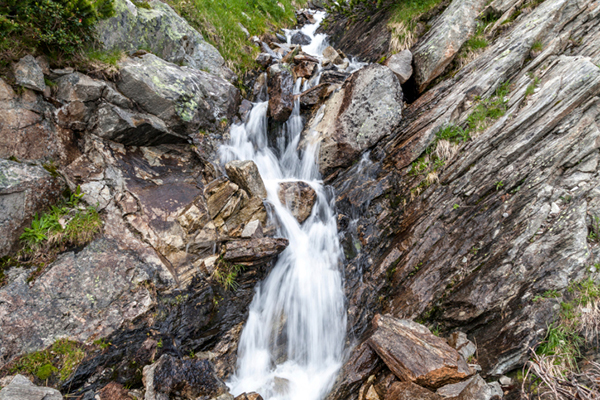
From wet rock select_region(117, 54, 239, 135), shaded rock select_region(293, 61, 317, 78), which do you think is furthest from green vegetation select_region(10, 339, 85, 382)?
shaded rock select_region(293, 61, 317, 78)

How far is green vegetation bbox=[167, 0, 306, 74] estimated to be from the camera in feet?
35.8

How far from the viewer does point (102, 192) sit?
6.07m

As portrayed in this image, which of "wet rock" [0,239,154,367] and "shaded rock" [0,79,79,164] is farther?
"shaded rock" [0,79,79,164]

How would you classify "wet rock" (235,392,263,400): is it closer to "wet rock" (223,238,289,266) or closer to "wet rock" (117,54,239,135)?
"wet rock" (223,238,289,266)

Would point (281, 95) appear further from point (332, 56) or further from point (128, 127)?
point (128, 127)

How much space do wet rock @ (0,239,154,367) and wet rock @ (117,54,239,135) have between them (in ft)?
12.4

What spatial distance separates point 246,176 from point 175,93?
3206 mm

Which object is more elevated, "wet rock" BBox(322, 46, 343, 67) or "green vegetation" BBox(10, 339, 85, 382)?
"wet rock" BBox(322, 46, 343, 67)

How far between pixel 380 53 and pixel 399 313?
Answer: 33.5ft

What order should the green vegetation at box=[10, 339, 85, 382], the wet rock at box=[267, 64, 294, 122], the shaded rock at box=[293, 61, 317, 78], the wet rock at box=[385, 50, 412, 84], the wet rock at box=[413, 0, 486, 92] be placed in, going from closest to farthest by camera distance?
the green vegetation at box=[10, 339, 85, 382] < the wet rock at box=[413, 0, 486, 92] < the wet rock at box=[385, 50, 412, 84] < the wet rock at box=[267, 64, 294, 122] < the shaded rock at box=[293, 61, 317, 78]

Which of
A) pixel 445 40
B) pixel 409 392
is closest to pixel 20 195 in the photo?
pixel 409 392

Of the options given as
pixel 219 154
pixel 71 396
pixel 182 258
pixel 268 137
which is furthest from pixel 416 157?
pixel 71 396

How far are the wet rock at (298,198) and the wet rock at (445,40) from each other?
5211 mm

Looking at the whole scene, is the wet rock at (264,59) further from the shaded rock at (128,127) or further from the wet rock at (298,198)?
the wet rock at (298,198)
